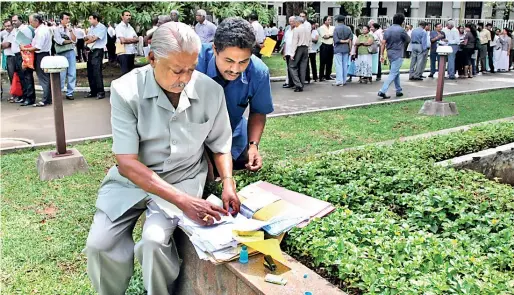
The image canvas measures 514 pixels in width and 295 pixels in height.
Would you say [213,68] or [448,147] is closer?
[213,68]

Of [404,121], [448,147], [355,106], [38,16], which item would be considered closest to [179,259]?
[448,147]

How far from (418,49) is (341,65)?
2783 millimetres

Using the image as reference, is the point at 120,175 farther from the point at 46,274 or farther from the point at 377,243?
the point at 377,243

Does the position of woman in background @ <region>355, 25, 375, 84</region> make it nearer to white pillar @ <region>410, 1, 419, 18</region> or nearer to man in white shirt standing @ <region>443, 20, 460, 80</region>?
man in white shirt standing @ <region>443, 20, 460, 80</region>

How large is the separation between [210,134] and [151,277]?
34.2 inches

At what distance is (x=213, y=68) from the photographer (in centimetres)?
326

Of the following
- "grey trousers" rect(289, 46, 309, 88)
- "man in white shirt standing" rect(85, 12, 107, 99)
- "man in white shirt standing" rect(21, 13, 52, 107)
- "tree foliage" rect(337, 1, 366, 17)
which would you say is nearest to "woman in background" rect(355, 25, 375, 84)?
"grey trousers" rect(289, 46, 309, 88)

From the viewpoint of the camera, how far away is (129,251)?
275 cm

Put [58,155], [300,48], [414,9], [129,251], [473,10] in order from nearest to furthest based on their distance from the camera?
[129,251], [58,155], [300,48], [473,10], [414,9]

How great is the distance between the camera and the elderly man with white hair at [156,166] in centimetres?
255

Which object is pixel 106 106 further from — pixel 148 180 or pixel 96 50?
pixel 148 180

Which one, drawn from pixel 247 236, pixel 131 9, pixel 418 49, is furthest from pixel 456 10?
pixel 247 236

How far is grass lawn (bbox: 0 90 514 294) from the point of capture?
347cm

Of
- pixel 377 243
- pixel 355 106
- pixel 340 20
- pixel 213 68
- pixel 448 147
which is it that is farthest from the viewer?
pixel 340 20
